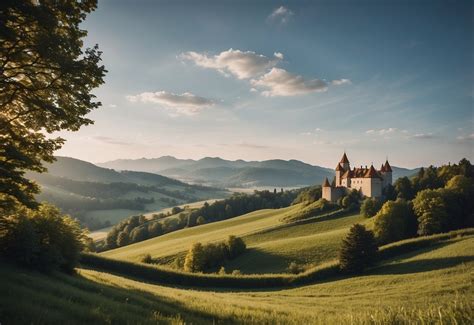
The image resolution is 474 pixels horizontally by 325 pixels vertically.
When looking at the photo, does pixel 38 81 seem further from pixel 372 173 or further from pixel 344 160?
pixel 344 160

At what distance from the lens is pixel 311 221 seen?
83.4 m

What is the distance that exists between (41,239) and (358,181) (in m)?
91.3

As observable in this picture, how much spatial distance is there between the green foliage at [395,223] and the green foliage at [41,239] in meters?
53.4

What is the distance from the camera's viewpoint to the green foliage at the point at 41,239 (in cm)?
1941

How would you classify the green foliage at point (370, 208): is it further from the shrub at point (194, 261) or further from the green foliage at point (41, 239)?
the green foliage at point (41, 239)

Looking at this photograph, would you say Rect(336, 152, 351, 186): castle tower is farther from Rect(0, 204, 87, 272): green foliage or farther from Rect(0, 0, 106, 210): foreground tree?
Rect(0, 0, 106, 210): foreground tree

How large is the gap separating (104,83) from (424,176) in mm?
88892

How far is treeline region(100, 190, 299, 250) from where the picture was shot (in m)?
113

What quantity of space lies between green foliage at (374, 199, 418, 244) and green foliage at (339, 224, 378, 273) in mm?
15824

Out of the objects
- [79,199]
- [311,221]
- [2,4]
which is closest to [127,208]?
[79,199]

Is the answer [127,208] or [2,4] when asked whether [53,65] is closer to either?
[2,4]

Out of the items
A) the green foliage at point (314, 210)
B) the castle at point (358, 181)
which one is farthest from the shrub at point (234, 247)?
the castle at point (358, 181)

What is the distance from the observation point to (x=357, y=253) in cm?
4469

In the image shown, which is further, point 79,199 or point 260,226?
point 79,199
